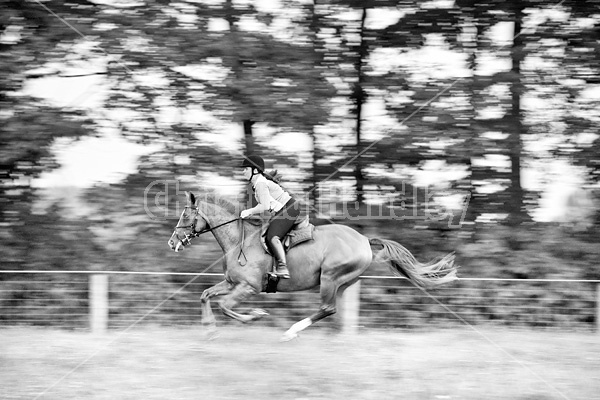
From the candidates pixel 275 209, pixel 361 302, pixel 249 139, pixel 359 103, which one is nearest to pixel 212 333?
pixel 275 209

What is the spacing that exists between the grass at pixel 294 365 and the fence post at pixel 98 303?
1.01 feet

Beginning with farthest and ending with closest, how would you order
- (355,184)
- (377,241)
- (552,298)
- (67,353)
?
(355,184)
(552,298)
(377,241)
(67,353)

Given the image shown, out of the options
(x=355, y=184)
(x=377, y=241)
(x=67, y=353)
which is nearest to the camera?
(x=67, y=353)

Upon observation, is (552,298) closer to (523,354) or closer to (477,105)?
(523,354)

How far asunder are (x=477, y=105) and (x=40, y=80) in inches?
300

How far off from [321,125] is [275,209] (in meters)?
3.34

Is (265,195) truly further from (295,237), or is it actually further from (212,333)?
(212,333)

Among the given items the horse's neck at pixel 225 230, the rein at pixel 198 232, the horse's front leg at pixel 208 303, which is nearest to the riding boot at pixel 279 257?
the rein at pixel 198 232

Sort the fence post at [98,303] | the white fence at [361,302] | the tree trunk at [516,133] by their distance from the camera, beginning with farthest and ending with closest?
the tree trunk at [516,133], the white fence at [361,302], the fence post at [98,303]

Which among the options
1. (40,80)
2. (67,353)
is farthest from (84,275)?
(40,80)

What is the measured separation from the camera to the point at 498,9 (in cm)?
1088

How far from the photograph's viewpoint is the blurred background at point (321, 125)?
34.9 ft

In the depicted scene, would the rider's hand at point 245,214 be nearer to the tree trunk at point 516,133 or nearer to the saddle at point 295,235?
the saddle at point 295,235

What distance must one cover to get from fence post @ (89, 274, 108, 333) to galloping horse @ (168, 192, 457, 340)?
2410 mm
